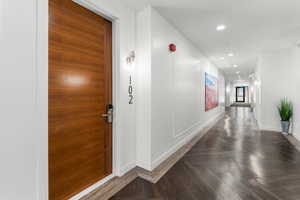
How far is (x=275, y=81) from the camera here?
493 centimetres

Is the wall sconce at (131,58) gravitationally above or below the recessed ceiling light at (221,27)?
below

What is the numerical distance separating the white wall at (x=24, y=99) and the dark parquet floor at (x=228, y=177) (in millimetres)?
1036

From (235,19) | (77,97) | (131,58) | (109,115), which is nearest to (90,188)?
(109,115)

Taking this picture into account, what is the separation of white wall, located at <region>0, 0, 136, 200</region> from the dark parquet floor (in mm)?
1036

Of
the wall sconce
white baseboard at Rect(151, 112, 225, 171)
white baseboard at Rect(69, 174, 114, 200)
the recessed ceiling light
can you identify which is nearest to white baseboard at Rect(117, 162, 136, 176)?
white baseboard at Rect(69, 174, 114, 200)

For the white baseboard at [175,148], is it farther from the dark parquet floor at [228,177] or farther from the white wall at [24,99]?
the white wall at [24,99]

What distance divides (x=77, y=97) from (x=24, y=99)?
0.56m

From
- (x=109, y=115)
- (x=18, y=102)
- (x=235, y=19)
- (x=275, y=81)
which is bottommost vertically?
(x=109, y=115)

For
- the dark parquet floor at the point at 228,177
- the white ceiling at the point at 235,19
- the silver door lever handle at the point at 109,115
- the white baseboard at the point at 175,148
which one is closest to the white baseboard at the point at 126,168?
the dark parquet floor at the point at 228,177

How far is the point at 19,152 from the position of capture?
45.5 inches

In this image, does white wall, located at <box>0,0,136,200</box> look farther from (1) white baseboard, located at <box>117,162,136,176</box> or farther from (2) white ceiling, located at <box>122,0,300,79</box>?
(2) white ceiling, located at <box>122,0,300,79</box>

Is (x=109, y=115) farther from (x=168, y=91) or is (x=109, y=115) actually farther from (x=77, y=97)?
(x=168, y=91)

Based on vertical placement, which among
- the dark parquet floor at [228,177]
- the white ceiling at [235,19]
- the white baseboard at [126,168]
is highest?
the white ceiling at [235,19]

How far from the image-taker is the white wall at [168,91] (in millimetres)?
2424
